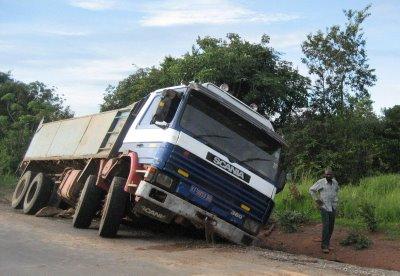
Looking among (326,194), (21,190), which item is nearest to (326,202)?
(326,194)

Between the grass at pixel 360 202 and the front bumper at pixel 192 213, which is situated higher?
the grass at pixel 360 202

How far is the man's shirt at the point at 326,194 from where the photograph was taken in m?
9.38

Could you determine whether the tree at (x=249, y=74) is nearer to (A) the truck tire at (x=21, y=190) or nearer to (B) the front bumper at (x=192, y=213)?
(A) the truck tire at (x=21, y=190)

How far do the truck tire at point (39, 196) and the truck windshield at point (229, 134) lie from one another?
6.37m

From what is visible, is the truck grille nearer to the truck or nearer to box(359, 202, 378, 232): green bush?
the truck

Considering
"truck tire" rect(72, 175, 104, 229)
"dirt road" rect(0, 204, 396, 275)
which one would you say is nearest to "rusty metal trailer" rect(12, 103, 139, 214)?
"truck tire" rect(72, 175, 104, 229)

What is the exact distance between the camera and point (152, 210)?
25.4ft

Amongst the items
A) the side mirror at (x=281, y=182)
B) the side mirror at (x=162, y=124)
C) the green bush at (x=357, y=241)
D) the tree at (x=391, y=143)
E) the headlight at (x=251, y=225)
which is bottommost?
the headlight at (x=251, y=225)

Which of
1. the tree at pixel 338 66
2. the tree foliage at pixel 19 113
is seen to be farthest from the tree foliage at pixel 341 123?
the tree foliage at pixel 19 113

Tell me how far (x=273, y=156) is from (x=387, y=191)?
236 inches

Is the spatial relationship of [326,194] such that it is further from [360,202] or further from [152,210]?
[152,210]

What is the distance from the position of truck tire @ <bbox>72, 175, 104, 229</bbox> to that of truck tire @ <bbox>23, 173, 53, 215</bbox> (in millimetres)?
3439

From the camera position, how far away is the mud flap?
7.64m

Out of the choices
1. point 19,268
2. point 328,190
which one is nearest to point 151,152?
point 19,268
